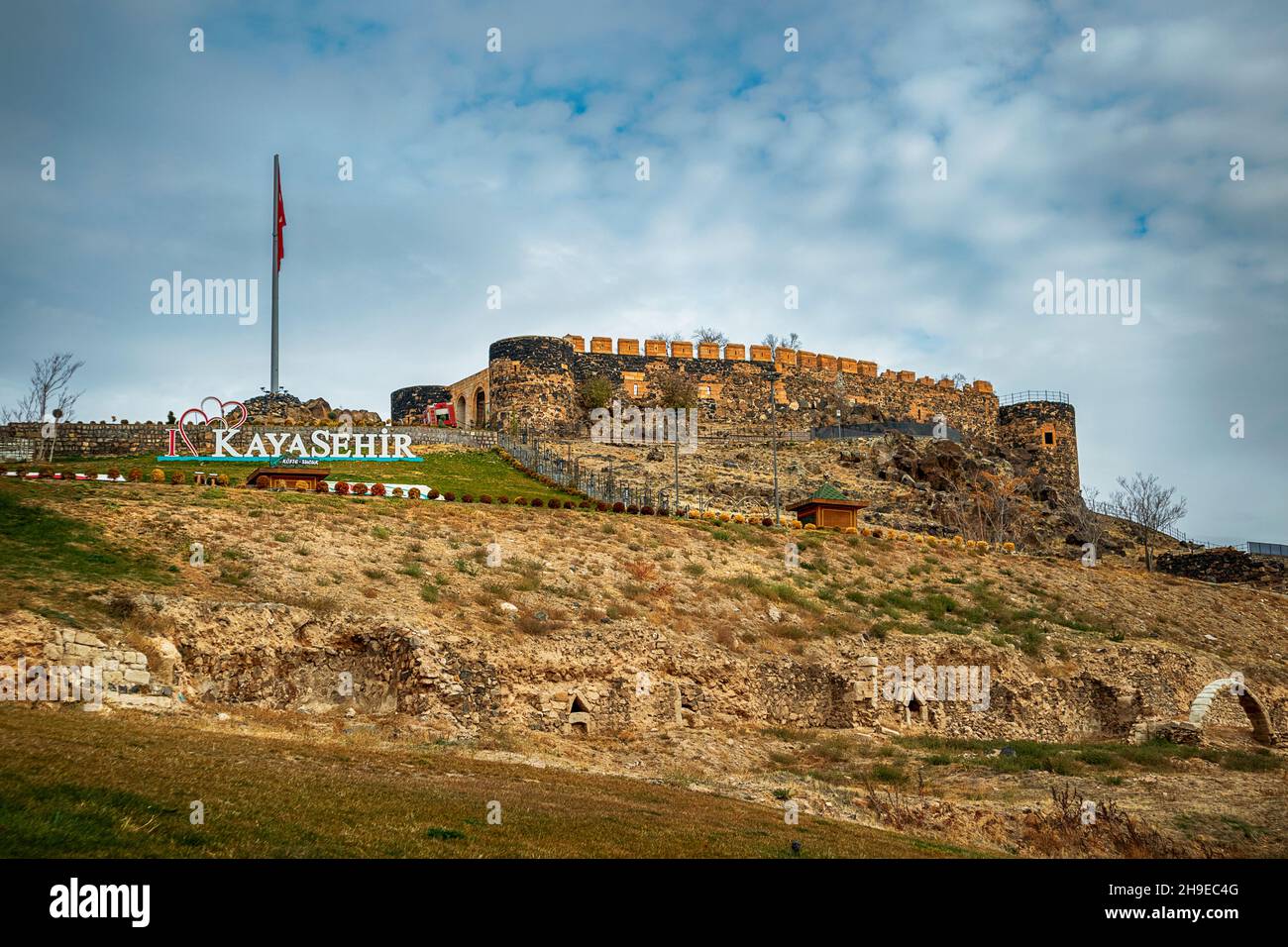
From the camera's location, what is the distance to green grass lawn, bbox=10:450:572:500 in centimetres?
4038

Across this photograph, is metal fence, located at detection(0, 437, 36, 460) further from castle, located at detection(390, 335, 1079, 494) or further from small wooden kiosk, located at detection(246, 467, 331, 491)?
castle, located at detection(390, 335, 1079, 494)

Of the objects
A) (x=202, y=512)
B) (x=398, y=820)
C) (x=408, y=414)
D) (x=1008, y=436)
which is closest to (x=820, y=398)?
(x=1008, y=436)

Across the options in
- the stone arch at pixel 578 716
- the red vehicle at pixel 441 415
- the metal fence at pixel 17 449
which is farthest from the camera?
the red vehicle at pixel 441 415

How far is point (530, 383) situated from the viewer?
200ft

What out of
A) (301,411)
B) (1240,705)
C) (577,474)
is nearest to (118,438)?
(301,411)

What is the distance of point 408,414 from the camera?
6650cm

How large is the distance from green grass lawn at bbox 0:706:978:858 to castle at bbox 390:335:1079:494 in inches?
1751

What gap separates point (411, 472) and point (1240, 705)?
3297cm

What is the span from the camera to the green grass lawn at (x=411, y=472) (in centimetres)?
4038

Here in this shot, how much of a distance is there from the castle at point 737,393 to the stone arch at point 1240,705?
3783 cm

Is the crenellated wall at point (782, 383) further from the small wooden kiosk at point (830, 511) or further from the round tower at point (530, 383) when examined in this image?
the small wooden kiosk at point (830, 511)

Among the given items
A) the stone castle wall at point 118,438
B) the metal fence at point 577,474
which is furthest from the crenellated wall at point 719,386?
the stone castle wall at point 118,438
